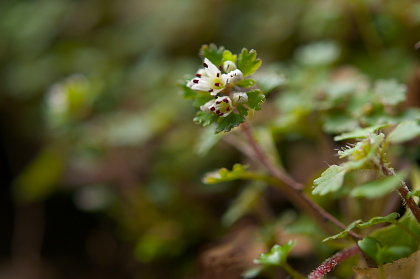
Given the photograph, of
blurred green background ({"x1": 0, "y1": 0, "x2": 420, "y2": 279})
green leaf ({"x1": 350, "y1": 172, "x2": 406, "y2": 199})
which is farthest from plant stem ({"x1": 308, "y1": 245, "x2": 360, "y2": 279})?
blurred green background ({"x1": 0, "y1": 0, "x2": 420, "y2": 279})

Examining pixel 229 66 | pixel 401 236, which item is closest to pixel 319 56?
pixel 229 66

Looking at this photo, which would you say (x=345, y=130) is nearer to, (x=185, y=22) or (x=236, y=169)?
(x=236, y=169)

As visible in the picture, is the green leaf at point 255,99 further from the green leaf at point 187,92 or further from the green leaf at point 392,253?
the green leaf at point 392,253

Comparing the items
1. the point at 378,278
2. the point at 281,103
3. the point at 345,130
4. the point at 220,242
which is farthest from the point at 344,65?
the point at 378,278

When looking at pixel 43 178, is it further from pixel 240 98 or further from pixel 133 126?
pixel 240 98

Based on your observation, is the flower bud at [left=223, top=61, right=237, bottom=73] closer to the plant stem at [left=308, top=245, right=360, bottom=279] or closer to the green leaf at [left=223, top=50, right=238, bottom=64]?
the green leaf at [left=223, top=50, right=238, bottom=64]
